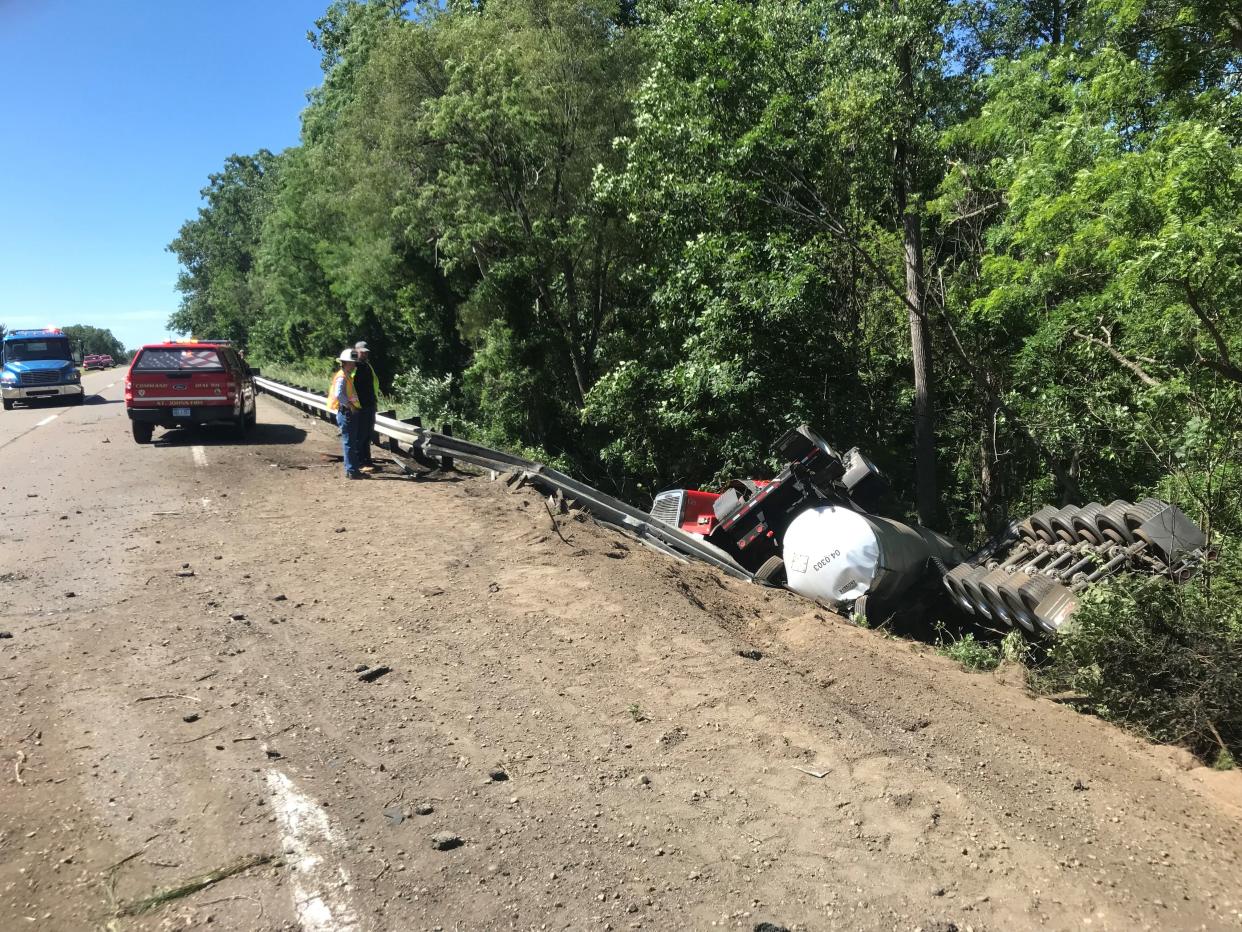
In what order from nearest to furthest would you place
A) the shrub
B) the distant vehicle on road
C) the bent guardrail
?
1. the shrub
2. the bent guardrail
3. the distant vehicle on road

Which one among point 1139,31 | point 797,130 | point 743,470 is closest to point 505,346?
point 743,470

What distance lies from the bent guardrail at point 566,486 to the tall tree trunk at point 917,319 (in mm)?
7078

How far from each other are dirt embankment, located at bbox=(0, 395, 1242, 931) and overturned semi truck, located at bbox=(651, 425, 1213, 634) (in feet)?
4.49

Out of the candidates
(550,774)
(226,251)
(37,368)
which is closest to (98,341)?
(226,251)

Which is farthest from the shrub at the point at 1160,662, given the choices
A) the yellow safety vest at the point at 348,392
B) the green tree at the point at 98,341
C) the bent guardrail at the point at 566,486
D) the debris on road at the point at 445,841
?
the green tree at the point at 98,341

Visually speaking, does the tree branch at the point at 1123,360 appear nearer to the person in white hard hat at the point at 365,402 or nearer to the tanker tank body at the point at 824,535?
the tanker tank body at the point at 824,535

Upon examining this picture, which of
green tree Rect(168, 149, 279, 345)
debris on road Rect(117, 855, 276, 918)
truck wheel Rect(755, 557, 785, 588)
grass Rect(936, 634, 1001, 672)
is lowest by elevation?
grass Rect(936, 634, 1001, 672)

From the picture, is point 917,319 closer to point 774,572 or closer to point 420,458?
point 774,572

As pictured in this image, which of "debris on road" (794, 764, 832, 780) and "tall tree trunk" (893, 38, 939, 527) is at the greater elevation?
"tall tree trunk" (893, 38, 939, 527)

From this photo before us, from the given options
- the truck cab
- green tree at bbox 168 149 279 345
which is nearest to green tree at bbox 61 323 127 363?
green tree at bbox 168 149 279 345

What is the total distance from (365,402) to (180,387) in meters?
5.13

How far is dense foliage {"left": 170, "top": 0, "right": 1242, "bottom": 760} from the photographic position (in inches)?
404

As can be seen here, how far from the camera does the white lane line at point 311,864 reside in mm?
3369

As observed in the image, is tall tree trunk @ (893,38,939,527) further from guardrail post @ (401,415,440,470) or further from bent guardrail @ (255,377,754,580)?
guardrail post @ (401,415,440,470)
